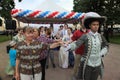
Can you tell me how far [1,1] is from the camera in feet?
162

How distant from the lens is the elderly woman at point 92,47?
188 inches

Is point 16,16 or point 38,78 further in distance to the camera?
point 16,16

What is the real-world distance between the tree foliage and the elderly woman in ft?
117

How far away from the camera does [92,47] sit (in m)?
4.82

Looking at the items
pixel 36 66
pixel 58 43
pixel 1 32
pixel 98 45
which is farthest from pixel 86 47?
pixel 1 32

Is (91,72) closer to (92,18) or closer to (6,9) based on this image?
(92,18)

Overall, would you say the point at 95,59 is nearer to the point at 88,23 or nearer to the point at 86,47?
the point at 86,47

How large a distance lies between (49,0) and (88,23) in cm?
1034

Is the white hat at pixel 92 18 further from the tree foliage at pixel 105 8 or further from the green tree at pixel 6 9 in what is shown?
the green tree at pixel 6 9

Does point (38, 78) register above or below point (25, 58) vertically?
below

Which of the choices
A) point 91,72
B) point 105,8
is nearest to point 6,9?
point 105,8

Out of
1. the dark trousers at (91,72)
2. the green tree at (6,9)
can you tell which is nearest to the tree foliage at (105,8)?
the green tree at (6,9)

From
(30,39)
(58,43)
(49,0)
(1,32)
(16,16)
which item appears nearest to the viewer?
(30,39)

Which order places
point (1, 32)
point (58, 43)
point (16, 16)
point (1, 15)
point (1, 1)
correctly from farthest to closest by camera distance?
point (1, 32) < point (1, 15) < point (1, 1) < point (16, 16) < point (58, 43)
